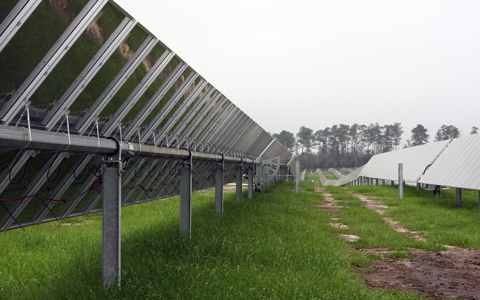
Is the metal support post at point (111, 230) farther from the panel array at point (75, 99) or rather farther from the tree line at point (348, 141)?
the tree line at point (348, 141)

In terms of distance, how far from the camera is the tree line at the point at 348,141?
108938mm

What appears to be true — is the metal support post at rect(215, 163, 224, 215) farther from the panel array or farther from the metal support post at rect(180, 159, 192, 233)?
the metal support post at rect(180, 159, 192, 233)

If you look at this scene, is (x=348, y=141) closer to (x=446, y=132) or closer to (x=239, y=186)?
(x=446, y=132)

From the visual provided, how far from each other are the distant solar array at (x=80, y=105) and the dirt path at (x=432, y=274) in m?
3.63

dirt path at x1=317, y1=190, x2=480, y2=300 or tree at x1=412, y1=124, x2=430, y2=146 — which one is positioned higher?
tree at x1=412, y1=124, x2=430, y2=146

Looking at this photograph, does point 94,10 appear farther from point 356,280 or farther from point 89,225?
point 89,225

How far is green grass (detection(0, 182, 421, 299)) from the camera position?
512 cm

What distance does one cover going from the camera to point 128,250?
6797 millimetres

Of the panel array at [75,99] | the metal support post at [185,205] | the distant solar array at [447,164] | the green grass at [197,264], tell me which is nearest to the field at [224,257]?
the green grass at [197,264]

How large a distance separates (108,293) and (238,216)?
Result: 6.38 metres

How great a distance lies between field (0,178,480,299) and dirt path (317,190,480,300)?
0.21 metres

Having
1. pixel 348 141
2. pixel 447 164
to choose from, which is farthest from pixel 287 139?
pixel 447 164

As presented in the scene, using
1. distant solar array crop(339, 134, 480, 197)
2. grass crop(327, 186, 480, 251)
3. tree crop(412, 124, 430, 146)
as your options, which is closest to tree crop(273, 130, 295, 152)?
tree crop(412, 124, 430, 146)

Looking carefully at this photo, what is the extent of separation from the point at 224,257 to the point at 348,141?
404 feet
